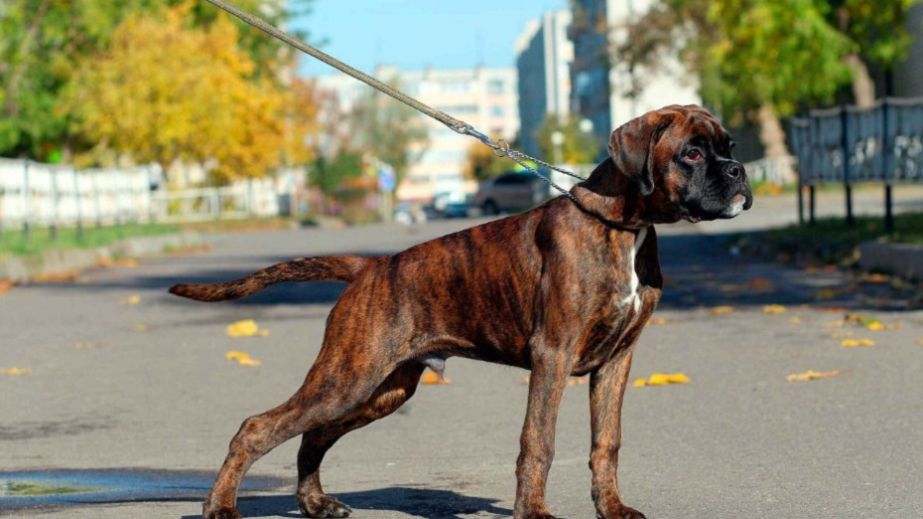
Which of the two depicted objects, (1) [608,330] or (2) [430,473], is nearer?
(1) [608,330]

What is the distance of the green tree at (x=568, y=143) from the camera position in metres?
92.1

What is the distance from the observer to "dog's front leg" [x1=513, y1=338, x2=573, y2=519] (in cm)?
541

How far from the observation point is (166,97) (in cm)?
5516

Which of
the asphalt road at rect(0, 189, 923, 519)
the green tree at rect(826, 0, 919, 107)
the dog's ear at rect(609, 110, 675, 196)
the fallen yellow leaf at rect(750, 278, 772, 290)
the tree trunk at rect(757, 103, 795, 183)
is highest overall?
the green tree at rect(826, 0, 919, 107)

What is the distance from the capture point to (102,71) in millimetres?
54375

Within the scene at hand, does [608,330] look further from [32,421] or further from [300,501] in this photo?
[32,421]

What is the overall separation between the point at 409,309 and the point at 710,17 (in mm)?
39089

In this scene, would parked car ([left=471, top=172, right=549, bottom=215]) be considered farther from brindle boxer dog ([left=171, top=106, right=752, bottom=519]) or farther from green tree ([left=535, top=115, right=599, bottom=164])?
brindle boxer dog ([left=171, top=106, right=752, bottom=519])

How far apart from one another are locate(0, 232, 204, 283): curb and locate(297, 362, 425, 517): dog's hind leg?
54.3 ft

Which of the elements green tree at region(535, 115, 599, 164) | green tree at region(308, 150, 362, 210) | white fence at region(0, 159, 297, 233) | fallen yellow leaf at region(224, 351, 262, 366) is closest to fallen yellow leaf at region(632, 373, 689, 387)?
fallen yellow leaf at region(224, 351, 262, 366)

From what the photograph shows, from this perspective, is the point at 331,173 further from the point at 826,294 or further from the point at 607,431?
the point at 607,431

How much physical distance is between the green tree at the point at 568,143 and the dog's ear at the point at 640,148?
278 ft

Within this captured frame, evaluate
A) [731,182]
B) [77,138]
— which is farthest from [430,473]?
[77,138]

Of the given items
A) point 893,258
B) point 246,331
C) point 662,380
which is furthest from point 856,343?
point 893,258
